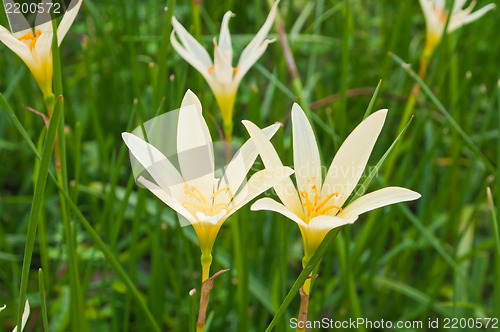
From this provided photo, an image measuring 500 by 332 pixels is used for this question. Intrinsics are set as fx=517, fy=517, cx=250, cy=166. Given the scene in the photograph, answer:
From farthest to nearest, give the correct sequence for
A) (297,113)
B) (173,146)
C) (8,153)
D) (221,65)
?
(8,153) < (173,146) < (221,65) < (297,113)

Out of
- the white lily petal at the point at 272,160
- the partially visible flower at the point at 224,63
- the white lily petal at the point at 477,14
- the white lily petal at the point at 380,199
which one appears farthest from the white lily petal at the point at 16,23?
the white lily petal at the point at 477,14

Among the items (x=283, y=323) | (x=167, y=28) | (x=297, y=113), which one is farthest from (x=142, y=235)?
(x=297, y=113)

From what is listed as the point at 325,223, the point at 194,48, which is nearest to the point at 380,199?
the point at 325,223

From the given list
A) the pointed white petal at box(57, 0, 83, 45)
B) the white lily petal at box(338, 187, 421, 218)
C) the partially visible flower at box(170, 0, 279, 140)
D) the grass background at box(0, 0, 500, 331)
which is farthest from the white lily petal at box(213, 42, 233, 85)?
the white lily petal at box(338, 187, 421, 218)

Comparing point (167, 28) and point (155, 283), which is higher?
point (167, 28)

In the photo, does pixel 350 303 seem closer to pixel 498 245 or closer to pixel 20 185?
pixel 498 245

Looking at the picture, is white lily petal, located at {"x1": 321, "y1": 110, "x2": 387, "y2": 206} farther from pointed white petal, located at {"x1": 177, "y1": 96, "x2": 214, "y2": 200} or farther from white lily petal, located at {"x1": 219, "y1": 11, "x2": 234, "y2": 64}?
white lily petal, located at {"x1": 219, "y1": 11, "x2": 234, "y2": 64}

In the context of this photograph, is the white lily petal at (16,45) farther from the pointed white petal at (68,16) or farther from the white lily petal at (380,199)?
the white lily petal at (380,199)
